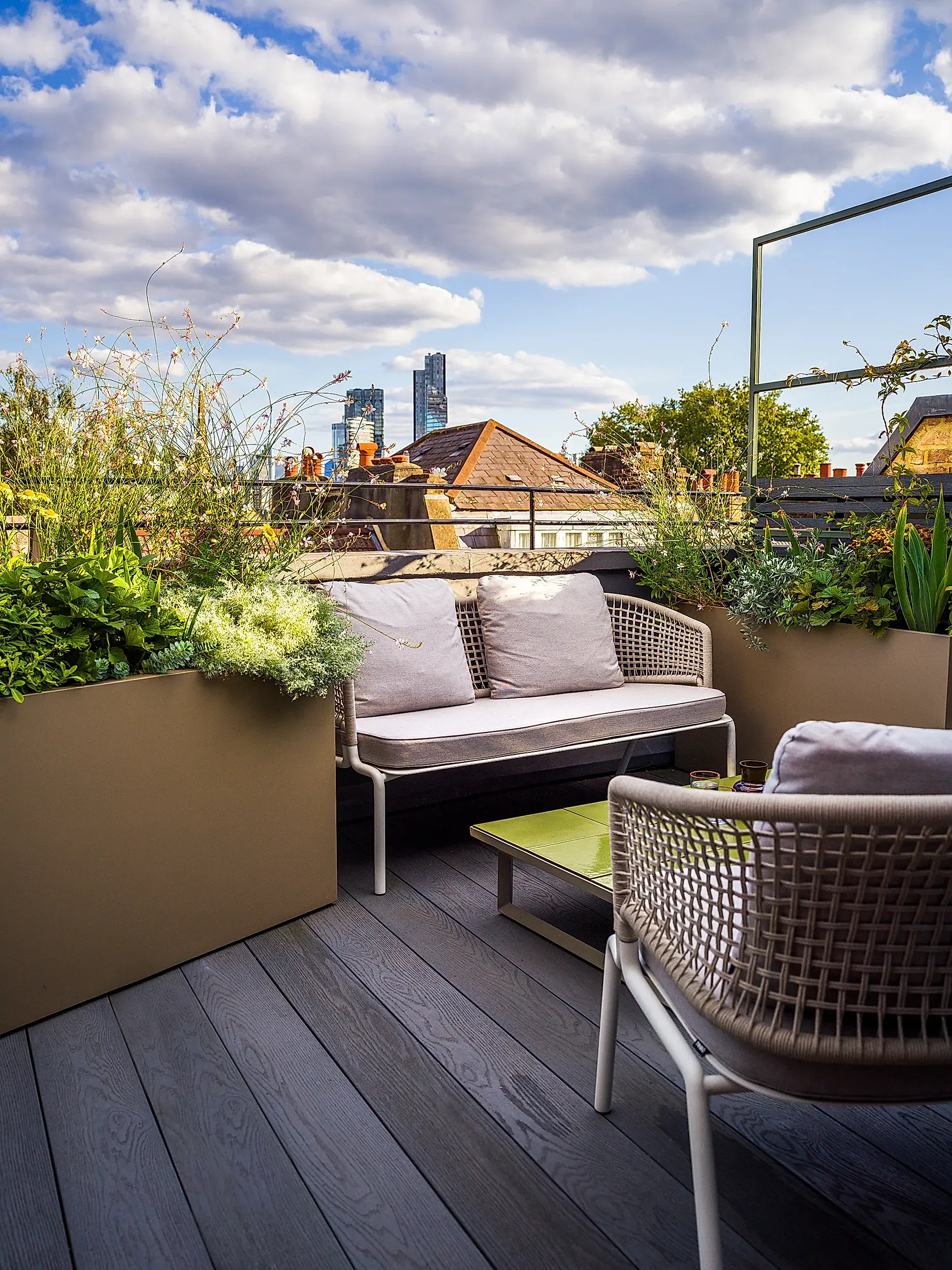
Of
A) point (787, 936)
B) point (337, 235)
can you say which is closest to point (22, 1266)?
point (787, 936)

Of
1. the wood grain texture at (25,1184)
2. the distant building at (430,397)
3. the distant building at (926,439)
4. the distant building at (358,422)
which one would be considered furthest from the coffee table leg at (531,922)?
the distant building at (430,397)

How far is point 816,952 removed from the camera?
1210 mm

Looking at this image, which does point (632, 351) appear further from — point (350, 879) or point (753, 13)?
point (350, 879)

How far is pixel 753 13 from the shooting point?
5270 millimetres

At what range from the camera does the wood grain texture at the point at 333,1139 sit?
4.77 feet

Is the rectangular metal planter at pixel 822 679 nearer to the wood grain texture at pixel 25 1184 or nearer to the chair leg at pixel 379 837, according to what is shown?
the chair leg at pixel 379 837

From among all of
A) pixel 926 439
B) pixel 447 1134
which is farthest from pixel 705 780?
pixel 926 439

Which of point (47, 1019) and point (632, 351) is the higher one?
point (632, 351)

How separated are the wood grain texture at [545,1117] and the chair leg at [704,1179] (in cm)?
18

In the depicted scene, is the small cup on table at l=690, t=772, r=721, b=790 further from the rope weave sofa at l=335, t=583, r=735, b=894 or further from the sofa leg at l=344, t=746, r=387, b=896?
the sofa leg at l=344, t=746, r=387, b=896

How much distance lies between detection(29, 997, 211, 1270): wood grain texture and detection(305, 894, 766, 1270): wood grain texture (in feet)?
1.95

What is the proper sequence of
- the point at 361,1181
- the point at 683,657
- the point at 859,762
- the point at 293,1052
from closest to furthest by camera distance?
the point at 859,762, the point at 361,1181, the point at 293,1052, the point at 683,657

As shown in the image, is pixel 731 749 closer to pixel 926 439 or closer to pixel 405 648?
pixel 405 648

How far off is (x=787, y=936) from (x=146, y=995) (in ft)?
5.62
